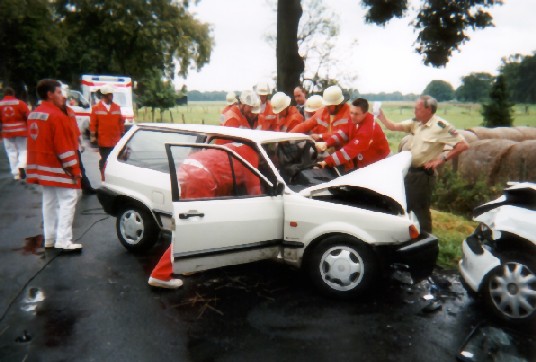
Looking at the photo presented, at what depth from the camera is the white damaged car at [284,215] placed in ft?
15.3

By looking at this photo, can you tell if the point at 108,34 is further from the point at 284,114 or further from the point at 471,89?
the point at 471,89

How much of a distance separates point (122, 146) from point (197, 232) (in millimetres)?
2219

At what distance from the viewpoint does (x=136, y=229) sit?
20.1ft

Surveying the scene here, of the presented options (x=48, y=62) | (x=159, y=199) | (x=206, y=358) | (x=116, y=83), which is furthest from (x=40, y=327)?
(x=48, y=62)

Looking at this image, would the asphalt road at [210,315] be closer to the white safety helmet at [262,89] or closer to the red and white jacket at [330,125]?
the red and white jacket at [330,125]

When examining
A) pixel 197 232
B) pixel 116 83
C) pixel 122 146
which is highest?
pixel 116 83

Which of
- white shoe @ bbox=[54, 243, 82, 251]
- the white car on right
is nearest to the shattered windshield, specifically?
the white car on right

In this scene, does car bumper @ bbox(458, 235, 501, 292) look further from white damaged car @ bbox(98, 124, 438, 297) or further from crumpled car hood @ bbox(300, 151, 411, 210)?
crumpled car hood @ bbox(300, 151, 411, 210)

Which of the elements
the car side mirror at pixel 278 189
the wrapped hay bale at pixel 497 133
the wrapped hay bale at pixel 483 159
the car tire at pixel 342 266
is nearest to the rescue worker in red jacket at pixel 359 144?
the car side mirror at pixel 278 189

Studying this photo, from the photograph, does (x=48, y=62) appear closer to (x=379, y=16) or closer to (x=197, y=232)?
(x=379, y=16)

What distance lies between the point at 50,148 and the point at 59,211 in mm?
804

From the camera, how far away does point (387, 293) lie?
5211mm

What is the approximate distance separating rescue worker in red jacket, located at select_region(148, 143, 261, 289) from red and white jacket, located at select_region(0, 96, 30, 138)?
7486 millimetres

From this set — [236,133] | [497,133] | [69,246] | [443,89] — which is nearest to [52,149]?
[69,246]
